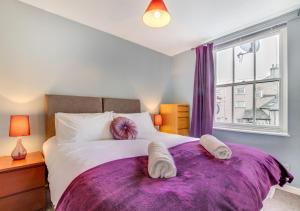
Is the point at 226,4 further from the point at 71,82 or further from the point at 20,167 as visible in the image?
the point at 20,167

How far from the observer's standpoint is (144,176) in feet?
3.51

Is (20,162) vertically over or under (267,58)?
under

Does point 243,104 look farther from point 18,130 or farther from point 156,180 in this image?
point 18,130

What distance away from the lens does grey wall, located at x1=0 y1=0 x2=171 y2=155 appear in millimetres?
2107

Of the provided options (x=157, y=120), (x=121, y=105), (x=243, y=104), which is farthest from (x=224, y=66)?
(x=121, y=105)

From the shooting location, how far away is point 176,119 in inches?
130

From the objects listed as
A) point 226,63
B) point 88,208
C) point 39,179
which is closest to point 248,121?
point 226,63

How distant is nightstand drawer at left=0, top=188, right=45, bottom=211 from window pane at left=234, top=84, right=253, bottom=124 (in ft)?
9.49

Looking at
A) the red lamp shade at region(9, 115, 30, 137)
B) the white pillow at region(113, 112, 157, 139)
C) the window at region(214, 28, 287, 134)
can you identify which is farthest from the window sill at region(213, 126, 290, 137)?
the red lamp shade at region(9, 115, 30, 137)

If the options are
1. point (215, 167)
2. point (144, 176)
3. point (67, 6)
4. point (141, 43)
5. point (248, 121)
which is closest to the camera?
point (144, 176)

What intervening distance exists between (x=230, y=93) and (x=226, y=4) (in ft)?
4.69

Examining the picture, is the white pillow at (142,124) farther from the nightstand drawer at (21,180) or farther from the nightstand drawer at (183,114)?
the nightstand drawer at (21,180)

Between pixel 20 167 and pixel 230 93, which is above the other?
pixel 230 93

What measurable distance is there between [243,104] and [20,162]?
3104mm
